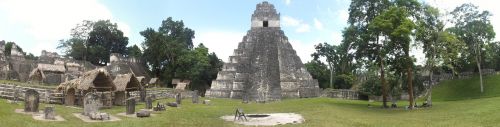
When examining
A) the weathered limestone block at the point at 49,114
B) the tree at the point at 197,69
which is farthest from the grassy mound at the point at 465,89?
the weathered limestone block at the point at 49,114

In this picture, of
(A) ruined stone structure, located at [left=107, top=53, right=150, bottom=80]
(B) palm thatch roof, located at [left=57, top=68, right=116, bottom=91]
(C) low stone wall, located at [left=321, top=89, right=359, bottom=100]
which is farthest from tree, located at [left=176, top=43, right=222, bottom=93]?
(B) palm thatch roof, located at [left=57, top=68, right=116, bottom=91]

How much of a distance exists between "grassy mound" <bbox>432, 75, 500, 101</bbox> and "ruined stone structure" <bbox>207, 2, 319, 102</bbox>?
44.9 feet

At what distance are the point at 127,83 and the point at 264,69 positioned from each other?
19.4 m

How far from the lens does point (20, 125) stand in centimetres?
1716

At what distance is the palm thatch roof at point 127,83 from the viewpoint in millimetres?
34375

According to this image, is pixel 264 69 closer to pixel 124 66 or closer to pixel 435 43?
pixel 435 43

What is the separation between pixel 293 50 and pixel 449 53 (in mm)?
23540

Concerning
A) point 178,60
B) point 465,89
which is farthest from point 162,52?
point 465,89

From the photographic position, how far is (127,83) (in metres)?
35.2

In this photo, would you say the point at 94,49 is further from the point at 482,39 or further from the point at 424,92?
the point at 482,39

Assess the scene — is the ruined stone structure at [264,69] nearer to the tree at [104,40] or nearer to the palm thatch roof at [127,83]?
the palm thatch roof at [127,83]

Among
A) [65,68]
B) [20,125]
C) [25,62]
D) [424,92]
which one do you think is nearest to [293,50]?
[424,92]

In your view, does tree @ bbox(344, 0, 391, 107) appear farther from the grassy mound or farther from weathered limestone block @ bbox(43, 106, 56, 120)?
weathered limestone block @ bbox(43, 106, 56, 120)

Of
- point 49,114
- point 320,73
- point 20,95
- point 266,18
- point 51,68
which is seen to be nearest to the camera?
point 49,114
